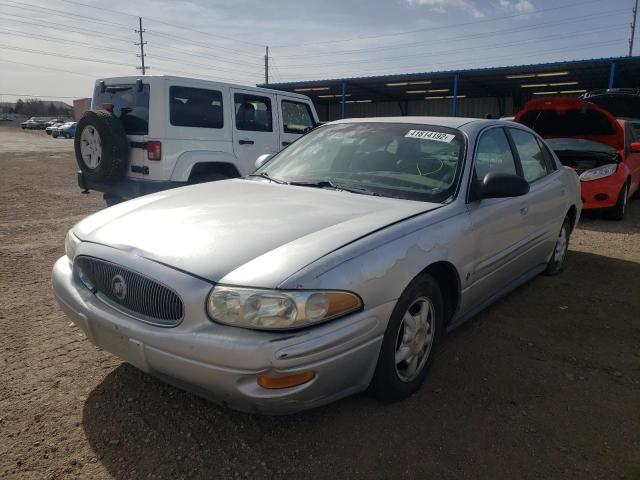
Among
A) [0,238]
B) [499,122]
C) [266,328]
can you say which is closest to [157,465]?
[266,328]

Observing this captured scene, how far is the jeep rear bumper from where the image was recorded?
19.5ft

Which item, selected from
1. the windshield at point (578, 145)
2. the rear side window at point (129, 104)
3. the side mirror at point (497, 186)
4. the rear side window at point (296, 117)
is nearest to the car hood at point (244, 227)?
the side mirror at point (497, 186)

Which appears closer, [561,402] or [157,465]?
[157,465]

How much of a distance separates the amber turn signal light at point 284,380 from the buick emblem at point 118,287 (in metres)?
0.80

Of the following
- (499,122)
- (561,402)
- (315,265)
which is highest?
(499,122)

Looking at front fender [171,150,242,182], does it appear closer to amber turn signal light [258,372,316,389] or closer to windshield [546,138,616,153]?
amber turn signal light [258,372,316,389]

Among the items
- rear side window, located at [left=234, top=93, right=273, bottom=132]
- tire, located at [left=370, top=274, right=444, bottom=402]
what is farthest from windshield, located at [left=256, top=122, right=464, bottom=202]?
rear side window, located at [left=234, top=93, right=273, bottom=132]

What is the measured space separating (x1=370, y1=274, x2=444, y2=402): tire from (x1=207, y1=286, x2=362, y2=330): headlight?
49cm

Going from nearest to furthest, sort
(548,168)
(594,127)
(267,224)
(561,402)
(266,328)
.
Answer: (266,328) < (267,224) < (561,402) < (548,168) < (594,127)

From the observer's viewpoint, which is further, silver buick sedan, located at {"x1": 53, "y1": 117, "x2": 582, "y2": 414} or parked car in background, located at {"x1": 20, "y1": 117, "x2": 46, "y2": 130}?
parked car in background, located at {"x1": 20, "y1": 117, "x2": 46, "y2": 130}

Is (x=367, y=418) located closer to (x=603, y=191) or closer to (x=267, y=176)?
(x=267, y=176)

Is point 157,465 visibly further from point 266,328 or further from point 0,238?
point 0,238

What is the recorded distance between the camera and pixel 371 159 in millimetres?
3371

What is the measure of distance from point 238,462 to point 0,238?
5234 millimetres
